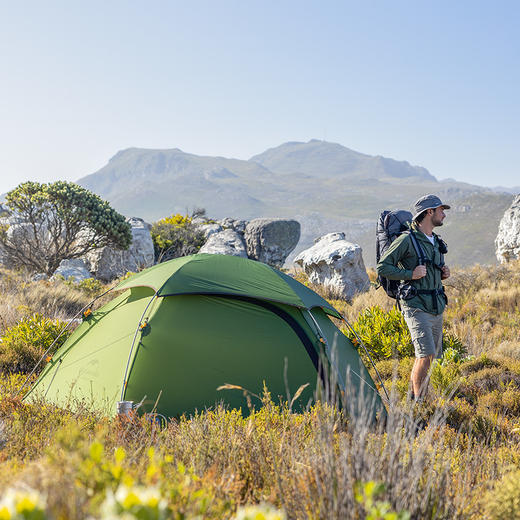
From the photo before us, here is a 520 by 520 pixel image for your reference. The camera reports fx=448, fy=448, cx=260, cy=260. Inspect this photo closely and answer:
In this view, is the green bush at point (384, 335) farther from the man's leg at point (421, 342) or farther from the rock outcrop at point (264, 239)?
the rock outcrop at point (264, 239)

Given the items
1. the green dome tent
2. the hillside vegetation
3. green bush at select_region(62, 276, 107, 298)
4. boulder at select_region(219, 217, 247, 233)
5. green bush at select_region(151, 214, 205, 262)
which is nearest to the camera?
the hillside vegetation

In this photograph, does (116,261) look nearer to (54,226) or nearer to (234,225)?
(54,226)

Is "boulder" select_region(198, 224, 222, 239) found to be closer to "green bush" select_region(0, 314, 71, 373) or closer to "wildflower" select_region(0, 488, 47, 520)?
"green bush" select_region(0, 314, 71, 373)

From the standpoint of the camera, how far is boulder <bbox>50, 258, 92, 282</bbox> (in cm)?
1193

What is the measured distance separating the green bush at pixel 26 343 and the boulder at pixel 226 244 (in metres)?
9.26

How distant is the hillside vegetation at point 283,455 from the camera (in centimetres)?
147

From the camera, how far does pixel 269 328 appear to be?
14.9 ft

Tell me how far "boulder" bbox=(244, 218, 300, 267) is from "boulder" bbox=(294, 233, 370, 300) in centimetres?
560

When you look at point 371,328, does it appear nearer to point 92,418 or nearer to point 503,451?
point 503,451

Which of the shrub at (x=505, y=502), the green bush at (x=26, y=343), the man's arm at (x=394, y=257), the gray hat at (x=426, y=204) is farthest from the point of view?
the green bush at (x=26, y=343)

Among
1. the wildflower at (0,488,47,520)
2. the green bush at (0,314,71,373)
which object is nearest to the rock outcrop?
the green bush at (0,314,71,373)

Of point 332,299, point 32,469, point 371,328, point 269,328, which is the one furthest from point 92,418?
point 332,299

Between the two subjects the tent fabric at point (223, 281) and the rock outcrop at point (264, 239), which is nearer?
the tent fabric at point (223, 281)

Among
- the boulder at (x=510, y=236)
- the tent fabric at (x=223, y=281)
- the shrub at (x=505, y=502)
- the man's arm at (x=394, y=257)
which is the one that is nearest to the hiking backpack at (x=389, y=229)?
the man's arm at (x=394, y=257)
